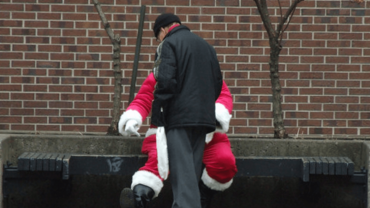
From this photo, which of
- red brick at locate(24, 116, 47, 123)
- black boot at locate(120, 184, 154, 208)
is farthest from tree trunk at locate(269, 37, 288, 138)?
red brick at locate(24, 116, 47, 123)

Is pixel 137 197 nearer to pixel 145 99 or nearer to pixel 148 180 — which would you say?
pixel 148 180

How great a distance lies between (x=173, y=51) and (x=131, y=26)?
2863mm

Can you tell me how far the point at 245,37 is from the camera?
745 cm

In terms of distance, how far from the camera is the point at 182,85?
4.65 m

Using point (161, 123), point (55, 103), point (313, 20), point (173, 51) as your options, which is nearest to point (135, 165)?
point (161, 123)

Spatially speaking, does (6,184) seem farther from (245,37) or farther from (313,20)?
(313,20)

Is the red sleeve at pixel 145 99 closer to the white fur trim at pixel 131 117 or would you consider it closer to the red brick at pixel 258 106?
the white fur trim at pixel 131 117

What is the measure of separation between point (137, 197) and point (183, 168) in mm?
473

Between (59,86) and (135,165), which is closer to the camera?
(135,165)

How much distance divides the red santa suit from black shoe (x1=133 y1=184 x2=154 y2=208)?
0.10ft

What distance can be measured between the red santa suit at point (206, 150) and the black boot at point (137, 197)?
38 millimetres

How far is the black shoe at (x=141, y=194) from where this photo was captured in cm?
486

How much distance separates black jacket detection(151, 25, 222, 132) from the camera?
181 inches

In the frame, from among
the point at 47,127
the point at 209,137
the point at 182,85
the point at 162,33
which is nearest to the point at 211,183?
the point at 209,137
